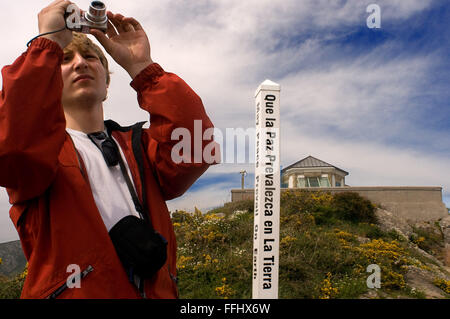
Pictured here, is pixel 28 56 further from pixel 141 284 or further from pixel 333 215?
pixel 333 215

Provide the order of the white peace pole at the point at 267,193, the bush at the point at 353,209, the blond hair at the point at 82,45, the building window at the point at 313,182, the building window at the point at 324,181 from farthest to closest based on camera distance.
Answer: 1. the building window at the point at 313,182
2. the building window at the point at 324,181
3. the bush at the point at 353,209
4. the white peace pole at the point at 267,193
5. the blond hair at the point at 82,45

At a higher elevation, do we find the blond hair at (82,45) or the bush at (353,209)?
the blond hair at (82,45)

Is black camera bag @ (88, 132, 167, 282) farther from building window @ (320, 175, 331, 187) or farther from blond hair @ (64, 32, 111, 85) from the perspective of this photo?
building window @ (320, 175, 331, 187)

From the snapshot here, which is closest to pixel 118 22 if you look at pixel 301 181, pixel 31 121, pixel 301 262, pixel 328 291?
pixel 31 121

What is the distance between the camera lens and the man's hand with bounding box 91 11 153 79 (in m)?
1.49

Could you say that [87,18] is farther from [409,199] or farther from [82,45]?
[409,199]

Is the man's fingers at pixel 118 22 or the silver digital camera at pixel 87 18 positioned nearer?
the silver digital camera at pixel 87 18

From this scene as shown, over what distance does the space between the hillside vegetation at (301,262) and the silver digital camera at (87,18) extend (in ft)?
18.3

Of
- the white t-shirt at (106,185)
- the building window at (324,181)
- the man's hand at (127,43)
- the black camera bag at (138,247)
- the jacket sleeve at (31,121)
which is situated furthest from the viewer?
the building window at (324,181)

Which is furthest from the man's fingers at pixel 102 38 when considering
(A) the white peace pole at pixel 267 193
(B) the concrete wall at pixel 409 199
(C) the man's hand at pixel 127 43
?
(B) the concrete wall at pixel 409 199

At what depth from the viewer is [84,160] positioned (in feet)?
4.64

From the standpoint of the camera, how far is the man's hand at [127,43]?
1.49 meters

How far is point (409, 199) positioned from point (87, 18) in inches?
811

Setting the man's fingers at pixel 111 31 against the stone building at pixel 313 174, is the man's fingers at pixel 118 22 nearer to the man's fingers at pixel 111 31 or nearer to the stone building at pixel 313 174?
the man's fingers at pixel 111 31
